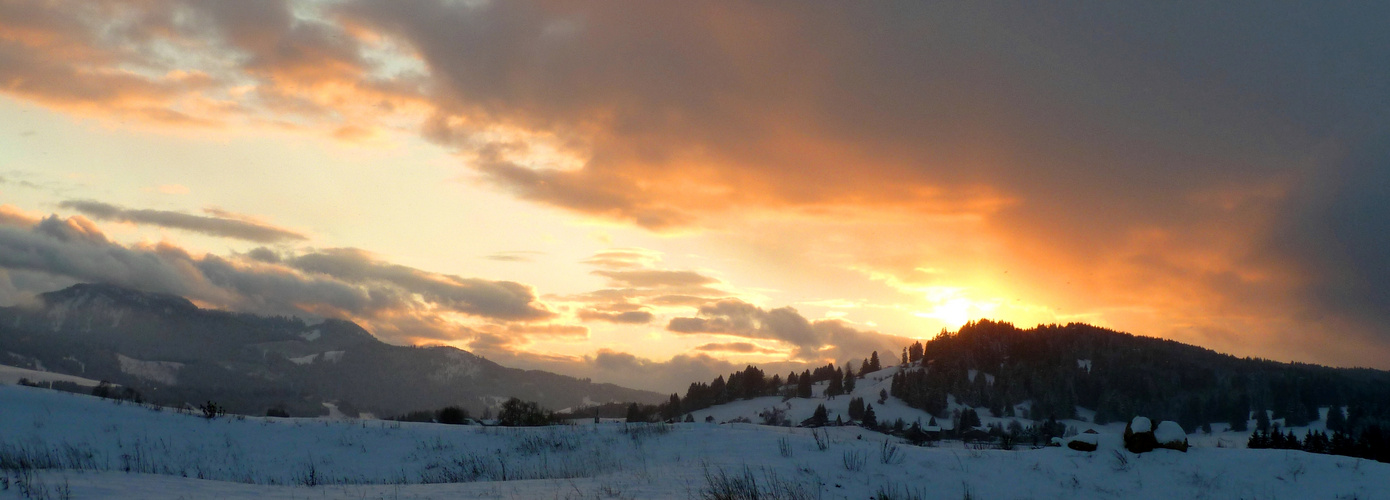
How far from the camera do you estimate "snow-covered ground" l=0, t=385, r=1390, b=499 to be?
16.8 metres

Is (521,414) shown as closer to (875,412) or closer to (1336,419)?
(875,412)

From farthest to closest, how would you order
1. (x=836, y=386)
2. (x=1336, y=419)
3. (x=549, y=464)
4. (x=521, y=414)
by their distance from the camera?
(x=836, y=386)
(x=1336, y=419)
(x=521, y=414)
(x=549, y=464)

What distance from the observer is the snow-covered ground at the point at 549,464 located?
16781mm

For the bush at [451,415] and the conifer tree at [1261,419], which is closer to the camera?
the bush at [451,415]

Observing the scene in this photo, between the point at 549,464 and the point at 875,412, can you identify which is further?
the point at 875,412

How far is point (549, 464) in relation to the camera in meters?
30.5

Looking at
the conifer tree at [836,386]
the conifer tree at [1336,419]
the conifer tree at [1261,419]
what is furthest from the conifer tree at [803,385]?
the conifer tree at [1336,419]

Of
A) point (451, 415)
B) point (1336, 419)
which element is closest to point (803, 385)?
point (1336, 419)

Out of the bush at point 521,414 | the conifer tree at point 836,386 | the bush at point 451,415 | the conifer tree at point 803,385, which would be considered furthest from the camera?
the conifer tree at point 836,386

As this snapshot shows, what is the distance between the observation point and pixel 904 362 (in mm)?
191875

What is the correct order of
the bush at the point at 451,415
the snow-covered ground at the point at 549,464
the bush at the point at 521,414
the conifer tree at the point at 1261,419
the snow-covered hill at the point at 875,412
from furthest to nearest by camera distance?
the snow-covered hill at the point at 875,412 < the conifer tree at the point at 1261,419 < the bush at the point at 521,414 < the bush at the point at 451,415 < the snow-covered ground at the point at 549,464

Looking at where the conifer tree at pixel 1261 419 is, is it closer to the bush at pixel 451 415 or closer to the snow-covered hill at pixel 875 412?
the snow-covered hill at pixel 875 412

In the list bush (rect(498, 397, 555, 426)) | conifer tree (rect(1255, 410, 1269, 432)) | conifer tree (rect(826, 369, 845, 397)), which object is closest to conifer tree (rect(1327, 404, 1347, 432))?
conifer tree (rect(1255, 410, 1269, 432))

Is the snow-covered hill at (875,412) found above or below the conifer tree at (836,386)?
below
